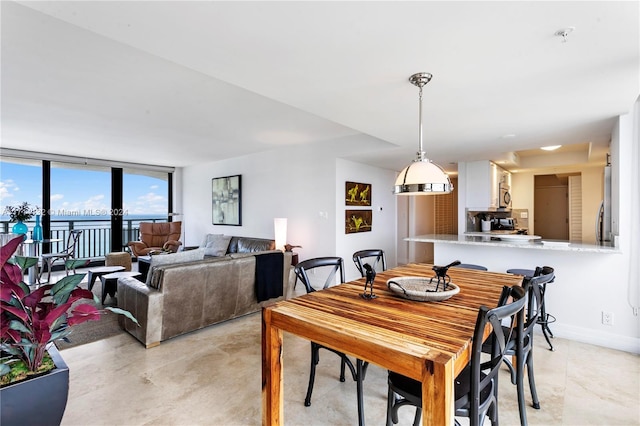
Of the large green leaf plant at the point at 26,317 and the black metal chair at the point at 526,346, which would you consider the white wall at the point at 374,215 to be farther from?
the large green leaf plant at the point at 26,317

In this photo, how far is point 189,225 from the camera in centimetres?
835

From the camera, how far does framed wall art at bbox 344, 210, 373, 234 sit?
5320 mm

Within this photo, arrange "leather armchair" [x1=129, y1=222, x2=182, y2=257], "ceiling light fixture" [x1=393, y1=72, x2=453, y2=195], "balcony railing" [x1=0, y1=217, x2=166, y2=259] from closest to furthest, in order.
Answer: "ceiling light fixture" [x1=393, y1=72, x2=453, y2=195] < "leather armchair" [x1=129, y1=222, x2=182, y2=257] < "balcony railing" [x1=0, y1=217, x2=166, y2=259]

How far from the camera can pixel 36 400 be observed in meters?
1.29

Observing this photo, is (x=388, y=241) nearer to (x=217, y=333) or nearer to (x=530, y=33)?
(x=217, y=333)

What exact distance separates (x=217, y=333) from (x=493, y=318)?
9.45ft

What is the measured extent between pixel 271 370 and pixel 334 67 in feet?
6.06

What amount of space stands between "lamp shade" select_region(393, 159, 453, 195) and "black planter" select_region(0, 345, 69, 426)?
2110 mm

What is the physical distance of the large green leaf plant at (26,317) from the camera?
4.15 ft

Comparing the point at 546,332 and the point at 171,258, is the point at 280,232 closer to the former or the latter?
the point at 171,258

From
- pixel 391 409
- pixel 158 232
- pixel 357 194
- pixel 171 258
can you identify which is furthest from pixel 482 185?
pixel 158 232

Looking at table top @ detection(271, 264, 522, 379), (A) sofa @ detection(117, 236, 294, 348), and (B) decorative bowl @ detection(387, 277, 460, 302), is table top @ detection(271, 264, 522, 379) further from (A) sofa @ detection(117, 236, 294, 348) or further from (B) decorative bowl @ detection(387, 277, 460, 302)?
(A) sofa @ detection(117, 236, 294, 348)

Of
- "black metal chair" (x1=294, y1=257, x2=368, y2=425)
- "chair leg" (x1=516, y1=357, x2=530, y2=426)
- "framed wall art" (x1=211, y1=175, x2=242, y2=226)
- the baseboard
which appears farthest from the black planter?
"framed wall art" (x1=211, y1=175, x2=242, y2=226)

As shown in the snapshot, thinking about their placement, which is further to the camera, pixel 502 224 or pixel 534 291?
pixel 502 224
